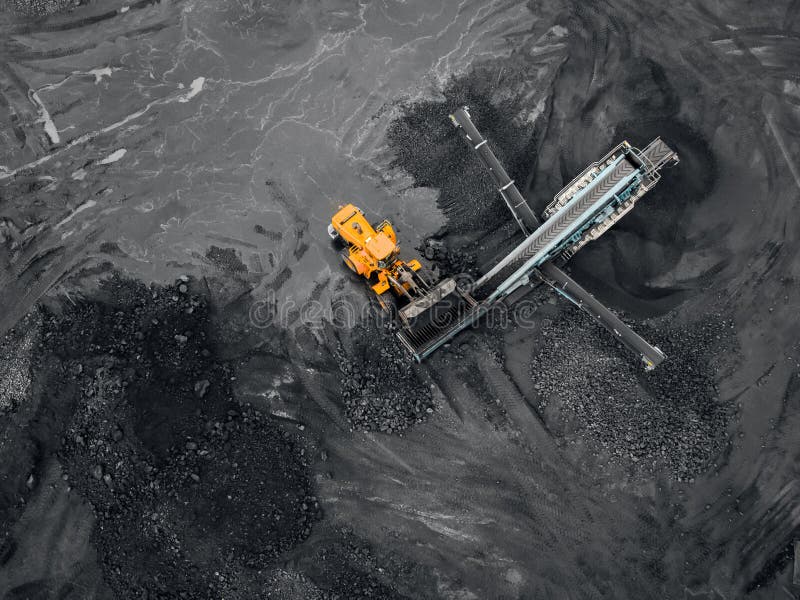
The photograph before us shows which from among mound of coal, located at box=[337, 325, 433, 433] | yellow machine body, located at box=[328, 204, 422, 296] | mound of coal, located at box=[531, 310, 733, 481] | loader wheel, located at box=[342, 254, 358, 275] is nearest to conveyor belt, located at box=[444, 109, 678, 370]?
mound of coal, located at box=[531, 310, 733, 481]

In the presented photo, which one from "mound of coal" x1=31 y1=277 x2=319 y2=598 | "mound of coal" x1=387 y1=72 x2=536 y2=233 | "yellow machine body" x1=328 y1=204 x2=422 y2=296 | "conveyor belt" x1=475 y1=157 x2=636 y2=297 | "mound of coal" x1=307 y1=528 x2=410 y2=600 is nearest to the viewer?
"mound of coal" x1=31 y1=277 x2=319 y2=598

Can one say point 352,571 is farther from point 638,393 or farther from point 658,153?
point 658,153

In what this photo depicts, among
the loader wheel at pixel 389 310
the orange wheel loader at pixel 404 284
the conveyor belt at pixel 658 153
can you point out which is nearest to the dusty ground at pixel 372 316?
the loader wheel at pixel 389 310

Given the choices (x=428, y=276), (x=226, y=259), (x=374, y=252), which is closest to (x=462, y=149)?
(x=428, y=276)

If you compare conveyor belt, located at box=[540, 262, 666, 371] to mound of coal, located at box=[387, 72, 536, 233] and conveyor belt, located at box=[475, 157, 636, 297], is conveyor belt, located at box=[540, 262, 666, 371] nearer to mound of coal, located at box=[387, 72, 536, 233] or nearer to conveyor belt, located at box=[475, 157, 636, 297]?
conveyor belt, located at box=[475, 157, 636, 297]

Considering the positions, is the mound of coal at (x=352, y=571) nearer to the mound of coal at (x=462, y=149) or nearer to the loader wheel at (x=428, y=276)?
the loader wheel at (x=428, y=276)
